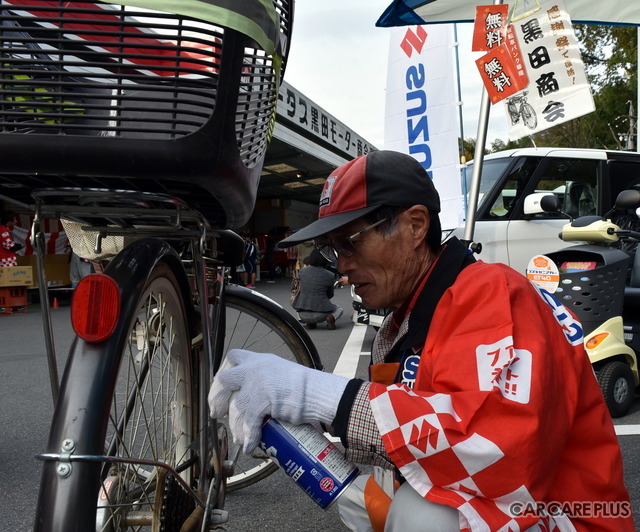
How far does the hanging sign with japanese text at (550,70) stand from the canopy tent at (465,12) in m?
0.17

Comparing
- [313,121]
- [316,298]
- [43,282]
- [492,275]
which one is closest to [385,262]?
[492,275]

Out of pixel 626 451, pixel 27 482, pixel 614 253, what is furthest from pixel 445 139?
pixel 27 482

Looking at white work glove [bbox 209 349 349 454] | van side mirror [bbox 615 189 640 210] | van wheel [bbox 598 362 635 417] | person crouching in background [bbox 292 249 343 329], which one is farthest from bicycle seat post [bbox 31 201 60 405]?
person crouching in background [bbox 292 249 343 329]

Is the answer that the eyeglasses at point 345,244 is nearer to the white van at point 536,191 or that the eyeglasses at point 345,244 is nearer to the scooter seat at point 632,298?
the scooter seat at point 632,298

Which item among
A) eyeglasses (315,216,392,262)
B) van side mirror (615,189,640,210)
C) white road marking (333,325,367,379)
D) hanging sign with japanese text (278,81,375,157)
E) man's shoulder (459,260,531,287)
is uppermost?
hanging sign with japanese text (278,81,375,157)

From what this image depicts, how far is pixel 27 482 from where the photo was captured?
2.77m

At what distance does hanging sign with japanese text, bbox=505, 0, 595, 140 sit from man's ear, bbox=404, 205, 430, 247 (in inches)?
118

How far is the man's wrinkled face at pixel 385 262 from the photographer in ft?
4.70

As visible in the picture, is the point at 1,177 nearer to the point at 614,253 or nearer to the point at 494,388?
the point at 494,388

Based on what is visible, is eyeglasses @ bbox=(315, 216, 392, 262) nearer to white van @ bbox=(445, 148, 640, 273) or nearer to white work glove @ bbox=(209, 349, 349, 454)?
white work glove @ bbox=(209, 349, 349, 454)

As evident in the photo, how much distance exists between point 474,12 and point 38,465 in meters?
4.14

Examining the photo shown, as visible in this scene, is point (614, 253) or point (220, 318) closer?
point (220, 318)

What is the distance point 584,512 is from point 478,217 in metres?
4.85

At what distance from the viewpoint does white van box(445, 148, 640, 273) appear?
18.7 feet
